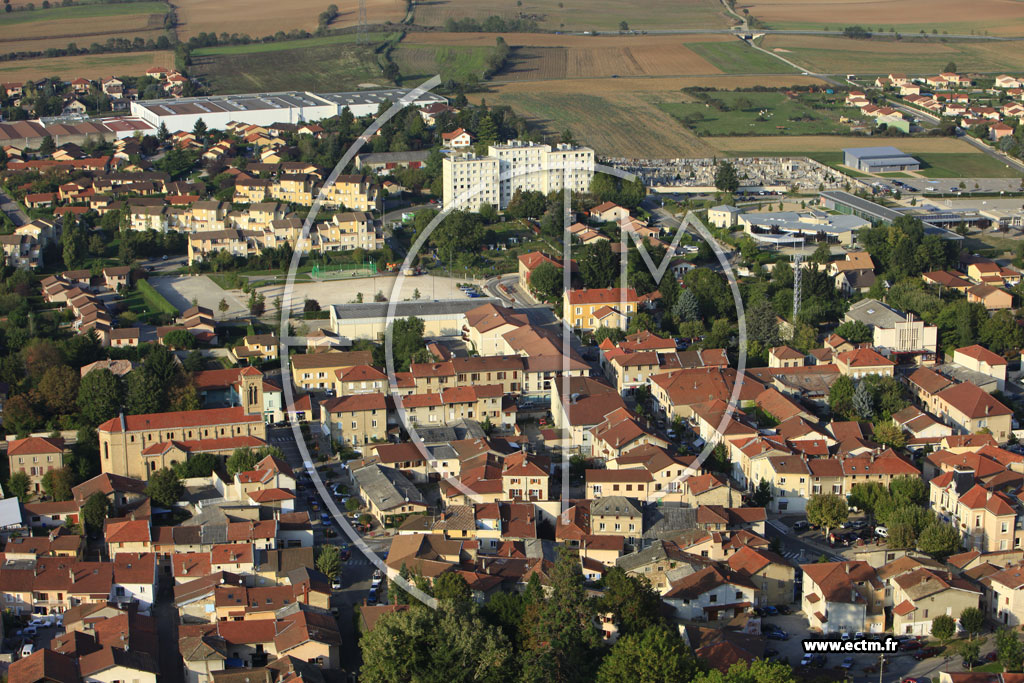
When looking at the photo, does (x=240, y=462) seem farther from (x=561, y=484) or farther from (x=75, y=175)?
(x=75, y=175)

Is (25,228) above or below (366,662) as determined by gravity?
above

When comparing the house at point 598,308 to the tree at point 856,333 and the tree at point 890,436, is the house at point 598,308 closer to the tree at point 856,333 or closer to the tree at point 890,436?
the tree at point 856,333

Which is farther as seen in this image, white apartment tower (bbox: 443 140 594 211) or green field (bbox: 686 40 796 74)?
green field (bbox: 686 40 796 74)

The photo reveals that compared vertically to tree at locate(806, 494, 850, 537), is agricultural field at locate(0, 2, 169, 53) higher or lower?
higher

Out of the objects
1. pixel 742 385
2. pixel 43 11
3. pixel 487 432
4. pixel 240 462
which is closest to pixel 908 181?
pixel 742 385

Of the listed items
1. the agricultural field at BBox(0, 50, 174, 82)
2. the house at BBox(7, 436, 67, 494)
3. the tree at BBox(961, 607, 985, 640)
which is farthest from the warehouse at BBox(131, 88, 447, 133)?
the tree at BBox(961, 607, 985, 640)

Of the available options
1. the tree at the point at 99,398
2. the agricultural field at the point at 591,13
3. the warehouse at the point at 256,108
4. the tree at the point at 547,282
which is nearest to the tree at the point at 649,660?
the tree at the point at 99,398

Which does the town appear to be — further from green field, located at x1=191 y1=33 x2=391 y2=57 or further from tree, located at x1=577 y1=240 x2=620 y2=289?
green field, located at x1=191 y1=33 x2=391 y2=57
